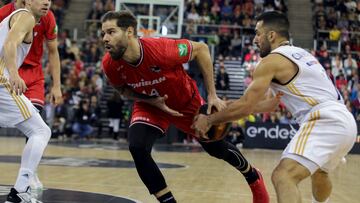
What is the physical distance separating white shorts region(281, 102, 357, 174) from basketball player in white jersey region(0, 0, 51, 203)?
2486 mm

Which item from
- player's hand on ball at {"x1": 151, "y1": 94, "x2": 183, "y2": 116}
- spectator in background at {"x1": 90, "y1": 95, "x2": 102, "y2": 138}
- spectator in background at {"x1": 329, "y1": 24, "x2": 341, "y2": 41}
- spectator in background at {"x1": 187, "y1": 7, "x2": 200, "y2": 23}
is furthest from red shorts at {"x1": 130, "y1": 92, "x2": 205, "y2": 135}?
spectator in background at {"x1": 329, "y1": 24, "x2": 341, "y2": 41}

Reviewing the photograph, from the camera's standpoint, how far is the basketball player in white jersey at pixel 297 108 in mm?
5180

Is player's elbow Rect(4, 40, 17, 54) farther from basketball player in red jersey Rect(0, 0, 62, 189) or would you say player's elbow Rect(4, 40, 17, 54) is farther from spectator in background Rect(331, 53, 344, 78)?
spectator in background Rect(331, 53, 344, 78)

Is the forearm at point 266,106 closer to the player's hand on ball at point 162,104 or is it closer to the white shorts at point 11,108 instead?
the player's hand on ball at point 162,104

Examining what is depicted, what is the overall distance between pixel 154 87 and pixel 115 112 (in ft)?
50.3

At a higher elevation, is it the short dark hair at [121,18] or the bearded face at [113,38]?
the short dark hair at [121,18]

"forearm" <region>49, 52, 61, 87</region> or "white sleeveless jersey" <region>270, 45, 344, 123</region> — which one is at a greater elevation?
"white sleeveless jersey" <region>270, 45, 344, 123</region>

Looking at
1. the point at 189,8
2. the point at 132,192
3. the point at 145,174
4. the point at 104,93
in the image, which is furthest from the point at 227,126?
the point at 189,8

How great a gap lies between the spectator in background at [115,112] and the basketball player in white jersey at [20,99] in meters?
14.9

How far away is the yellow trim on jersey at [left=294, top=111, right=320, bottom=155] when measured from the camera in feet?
17.1

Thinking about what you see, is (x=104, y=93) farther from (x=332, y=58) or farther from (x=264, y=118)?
(x=332, y=58)

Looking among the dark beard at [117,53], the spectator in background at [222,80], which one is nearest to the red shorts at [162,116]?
the dark beard at [117,53]

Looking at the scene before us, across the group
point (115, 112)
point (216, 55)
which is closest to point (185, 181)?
point (115, 112)

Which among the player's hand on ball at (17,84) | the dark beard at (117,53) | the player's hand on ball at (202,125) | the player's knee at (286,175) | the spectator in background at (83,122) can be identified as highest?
the dark beard at (117,53)
